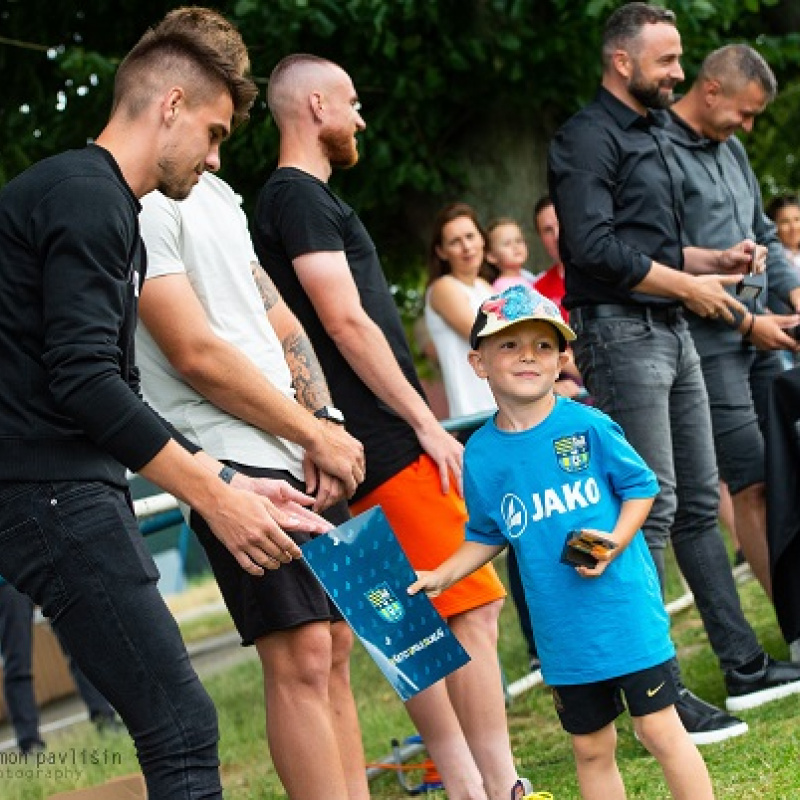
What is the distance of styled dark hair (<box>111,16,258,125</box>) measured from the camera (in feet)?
12.6

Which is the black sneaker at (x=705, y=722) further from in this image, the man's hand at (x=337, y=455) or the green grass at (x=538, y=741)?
the man's hand at (x=337, y=455)

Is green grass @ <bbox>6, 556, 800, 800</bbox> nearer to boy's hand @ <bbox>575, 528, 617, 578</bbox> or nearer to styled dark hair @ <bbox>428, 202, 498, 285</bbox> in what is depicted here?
boy's hand @ <bbox>575, 528, 617, 578</bbox>

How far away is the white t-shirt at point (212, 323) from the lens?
175 inches

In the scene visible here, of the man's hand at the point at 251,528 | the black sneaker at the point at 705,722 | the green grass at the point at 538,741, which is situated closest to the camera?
the man's hand at the point at 251,528

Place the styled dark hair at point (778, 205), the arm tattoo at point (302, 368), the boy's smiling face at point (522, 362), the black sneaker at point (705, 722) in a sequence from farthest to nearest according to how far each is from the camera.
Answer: the styled dark hair at point (778, 205), the black sneaker at point (705, 722), the arm tattoo at point (302, 368), the boy's smiling face at point (522, 362)

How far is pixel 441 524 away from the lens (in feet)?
17.0

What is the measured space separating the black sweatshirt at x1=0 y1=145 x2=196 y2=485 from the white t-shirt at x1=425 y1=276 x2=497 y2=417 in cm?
427

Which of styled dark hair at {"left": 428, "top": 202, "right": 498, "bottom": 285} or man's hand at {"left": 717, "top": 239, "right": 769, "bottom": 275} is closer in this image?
man's hand at {"left": 717, "top": 239, "right": 769, "bottom": 275}

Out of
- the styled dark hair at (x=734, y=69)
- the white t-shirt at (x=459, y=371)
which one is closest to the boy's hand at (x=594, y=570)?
the styled dark hair at (x=734, y=69)

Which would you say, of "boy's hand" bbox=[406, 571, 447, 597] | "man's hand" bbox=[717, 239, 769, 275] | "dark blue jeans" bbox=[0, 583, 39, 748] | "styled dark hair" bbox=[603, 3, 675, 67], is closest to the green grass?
"dark blue jeans" bbox=[0, 583, 39, 748]

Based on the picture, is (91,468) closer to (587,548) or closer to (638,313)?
(587,548)

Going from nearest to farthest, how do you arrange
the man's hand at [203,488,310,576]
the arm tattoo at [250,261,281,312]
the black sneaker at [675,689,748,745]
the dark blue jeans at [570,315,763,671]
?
the man's hand at [203,488,310,576]
the arm tattoo at [250,261,281,312]
the black sneaker at [675,689,748,745]
the dark blue jeans at [570,315,763,671]

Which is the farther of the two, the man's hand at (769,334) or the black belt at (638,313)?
the man's hand at (769,334)

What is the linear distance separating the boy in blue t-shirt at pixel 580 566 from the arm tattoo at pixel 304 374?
0.67 metres
